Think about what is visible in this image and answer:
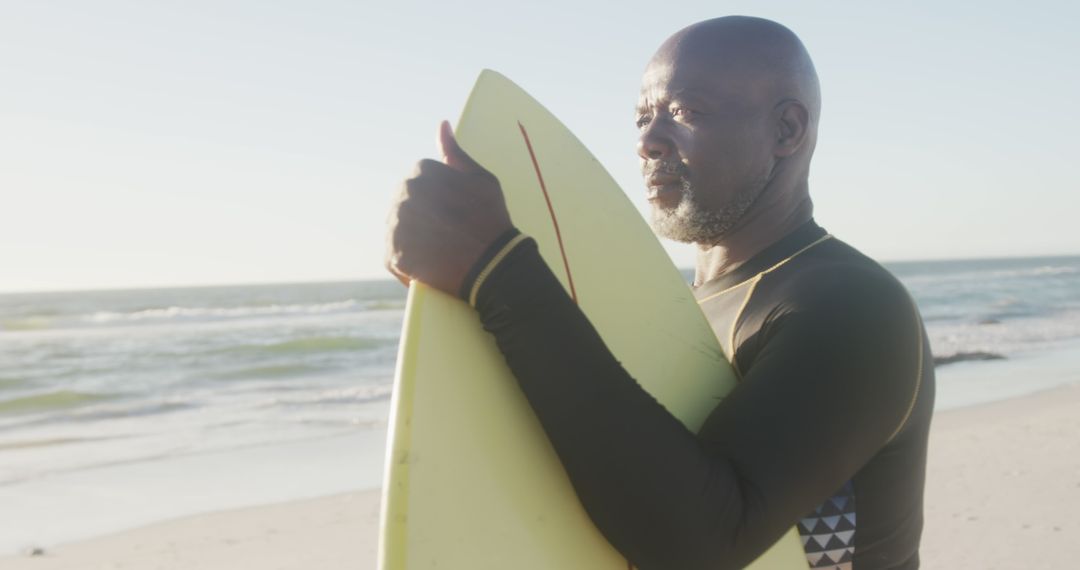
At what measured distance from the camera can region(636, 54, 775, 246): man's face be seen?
143cm

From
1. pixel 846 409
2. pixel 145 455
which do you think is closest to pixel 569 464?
pixel 846 409

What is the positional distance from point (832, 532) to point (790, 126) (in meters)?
0.62

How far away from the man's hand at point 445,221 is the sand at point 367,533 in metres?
4.12

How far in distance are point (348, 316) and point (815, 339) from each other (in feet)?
87.3

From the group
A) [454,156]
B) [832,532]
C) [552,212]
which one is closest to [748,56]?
[552,212]

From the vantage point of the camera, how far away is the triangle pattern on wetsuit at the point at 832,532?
1279 millimetres

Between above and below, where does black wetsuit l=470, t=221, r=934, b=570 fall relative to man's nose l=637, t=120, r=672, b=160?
below

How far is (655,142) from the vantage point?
1446 millimetres

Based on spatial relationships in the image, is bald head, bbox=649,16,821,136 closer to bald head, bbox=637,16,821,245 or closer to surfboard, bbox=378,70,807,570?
bald head, bbox=637,16,821,245

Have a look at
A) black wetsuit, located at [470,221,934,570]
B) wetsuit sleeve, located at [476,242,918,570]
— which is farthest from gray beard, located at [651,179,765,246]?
wetsuit sleeve, located at [476,242,918,570]

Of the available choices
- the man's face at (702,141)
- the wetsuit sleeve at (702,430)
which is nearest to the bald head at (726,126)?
the man's face at (702,141)

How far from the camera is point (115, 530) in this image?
5.40 m

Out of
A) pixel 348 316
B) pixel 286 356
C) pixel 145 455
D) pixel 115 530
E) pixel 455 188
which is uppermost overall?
pixel 455 188

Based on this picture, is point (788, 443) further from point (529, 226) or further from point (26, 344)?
point (26, 344)
